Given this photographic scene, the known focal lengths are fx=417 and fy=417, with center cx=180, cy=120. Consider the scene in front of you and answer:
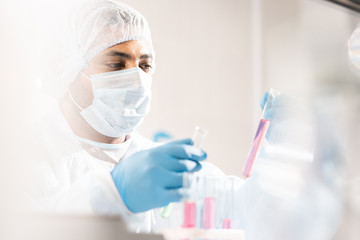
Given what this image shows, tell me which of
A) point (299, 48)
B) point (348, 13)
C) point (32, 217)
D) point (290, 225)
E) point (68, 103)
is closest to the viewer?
point (32, 217)

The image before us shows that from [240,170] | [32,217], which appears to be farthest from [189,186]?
[240,170]

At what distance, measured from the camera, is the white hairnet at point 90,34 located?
3.75 ft

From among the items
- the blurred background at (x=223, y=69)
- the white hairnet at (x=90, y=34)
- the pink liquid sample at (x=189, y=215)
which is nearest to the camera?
the pink liquid sample at (x=189, y=215)

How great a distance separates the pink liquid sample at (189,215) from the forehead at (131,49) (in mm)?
470

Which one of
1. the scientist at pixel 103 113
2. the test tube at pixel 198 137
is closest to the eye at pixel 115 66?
the scientist at pixel 103 113

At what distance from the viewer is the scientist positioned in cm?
104

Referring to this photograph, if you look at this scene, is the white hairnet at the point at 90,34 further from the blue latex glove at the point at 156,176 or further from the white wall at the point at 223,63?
the blue latex glove at the point at 156,176

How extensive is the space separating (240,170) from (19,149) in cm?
75

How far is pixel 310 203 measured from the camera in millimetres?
1325

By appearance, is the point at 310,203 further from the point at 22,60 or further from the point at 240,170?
the point at 22,60

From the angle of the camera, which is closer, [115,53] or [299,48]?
[115,53]

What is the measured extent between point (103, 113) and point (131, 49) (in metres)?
0.20

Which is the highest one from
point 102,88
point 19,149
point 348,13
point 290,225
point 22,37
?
point 348,13

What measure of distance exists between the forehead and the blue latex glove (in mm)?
321
